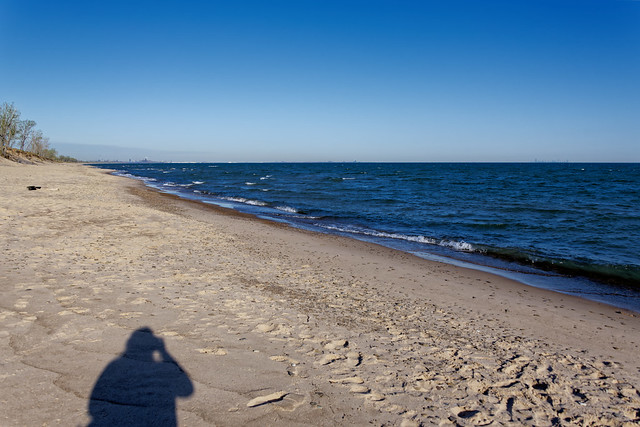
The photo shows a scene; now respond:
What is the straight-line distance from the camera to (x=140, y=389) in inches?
130

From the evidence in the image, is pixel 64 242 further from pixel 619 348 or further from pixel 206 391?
pixel 619 348

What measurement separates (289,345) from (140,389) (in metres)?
1.63

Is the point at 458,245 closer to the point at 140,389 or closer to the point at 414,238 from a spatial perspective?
the point at 414,238

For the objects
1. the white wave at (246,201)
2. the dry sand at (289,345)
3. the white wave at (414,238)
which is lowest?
the white wave at (414,238)

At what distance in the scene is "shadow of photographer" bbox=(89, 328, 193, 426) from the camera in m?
2.95

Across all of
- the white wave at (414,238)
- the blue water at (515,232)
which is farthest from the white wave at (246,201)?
the white wave at (414,238)

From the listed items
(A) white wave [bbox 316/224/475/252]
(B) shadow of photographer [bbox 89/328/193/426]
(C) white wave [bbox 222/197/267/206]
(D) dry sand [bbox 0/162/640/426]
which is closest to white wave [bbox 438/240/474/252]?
(A) white wave [bbox 316/224/475/252]

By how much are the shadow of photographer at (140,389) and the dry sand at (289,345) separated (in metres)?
0.02

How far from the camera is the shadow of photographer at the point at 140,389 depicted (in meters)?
2.95

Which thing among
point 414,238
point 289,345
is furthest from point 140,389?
point 414,238

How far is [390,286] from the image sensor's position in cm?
749

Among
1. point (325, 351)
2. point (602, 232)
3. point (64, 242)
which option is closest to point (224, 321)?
point (325, 351)

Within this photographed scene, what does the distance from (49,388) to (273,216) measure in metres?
16.3

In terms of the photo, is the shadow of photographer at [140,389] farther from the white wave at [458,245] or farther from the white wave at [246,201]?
the white wave at [246,201]
